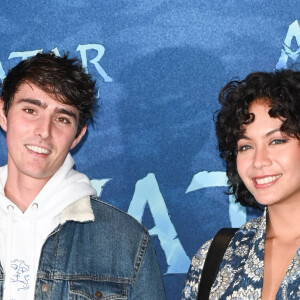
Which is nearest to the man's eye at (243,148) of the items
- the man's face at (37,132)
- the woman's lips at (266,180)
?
the woman's lips at (266,180)

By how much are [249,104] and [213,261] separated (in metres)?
0.49

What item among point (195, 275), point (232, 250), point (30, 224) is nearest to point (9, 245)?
point (30, 224)

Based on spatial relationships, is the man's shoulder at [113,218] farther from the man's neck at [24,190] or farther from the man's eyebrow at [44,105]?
the man's eyebrow at [44,105]

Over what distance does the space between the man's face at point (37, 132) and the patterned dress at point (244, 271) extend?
22.0 inches

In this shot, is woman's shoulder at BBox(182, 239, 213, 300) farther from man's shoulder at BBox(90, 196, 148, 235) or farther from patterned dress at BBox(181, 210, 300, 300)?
man's shoulder at BBox(90, 196, 148, 235)

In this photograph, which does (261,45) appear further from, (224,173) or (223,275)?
(223,275)

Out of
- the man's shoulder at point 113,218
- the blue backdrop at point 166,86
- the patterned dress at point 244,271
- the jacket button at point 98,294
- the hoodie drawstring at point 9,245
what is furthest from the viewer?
the blue backdrop at point 166,86

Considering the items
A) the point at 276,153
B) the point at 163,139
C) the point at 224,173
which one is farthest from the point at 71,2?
the point at 276,153

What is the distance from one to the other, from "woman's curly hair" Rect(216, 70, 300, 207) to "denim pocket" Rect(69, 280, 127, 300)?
506 millimetres

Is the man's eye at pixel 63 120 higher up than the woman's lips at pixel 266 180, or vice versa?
the man's eye at pixel 63 120

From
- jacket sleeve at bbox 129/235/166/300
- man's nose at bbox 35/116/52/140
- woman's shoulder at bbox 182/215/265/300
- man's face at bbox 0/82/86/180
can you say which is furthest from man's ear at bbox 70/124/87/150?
woman's shoulder at bbox 182/215/265/300

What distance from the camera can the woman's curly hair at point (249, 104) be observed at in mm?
2129

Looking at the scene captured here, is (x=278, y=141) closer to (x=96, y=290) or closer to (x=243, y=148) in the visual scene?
(x=243, y=148)

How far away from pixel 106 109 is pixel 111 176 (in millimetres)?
250
